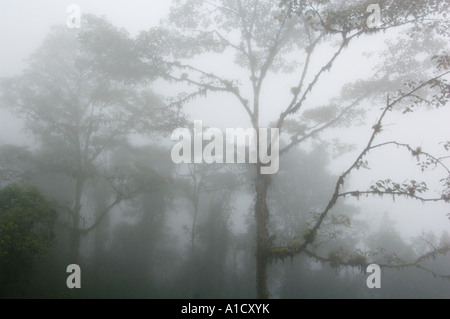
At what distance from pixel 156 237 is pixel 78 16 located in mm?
18060

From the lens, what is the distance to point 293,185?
28094 millimetres

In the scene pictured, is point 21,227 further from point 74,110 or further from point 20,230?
point 74,110

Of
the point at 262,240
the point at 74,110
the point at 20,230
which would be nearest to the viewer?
the point at 262,240

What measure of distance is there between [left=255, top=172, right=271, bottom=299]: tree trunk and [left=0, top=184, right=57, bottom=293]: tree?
6.83 metres

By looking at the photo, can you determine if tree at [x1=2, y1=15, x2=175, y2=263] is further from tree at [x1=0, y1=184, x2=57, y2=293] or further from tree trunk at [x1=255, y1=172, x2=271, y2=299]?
tree trunk at [x1=255, y1=172, x2=271, y2=299]

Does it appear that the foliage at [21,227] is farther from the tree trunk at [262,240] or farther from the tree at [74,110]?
the tree trunk at [262,240]

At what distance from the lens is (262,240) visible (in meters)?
9.35

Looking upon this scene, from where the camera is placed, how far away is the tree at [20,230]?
31.4ft

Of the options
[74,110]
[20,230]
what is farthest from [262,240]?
[74,110]

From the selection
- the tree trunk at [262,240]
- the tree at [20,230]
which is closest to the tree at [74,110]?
the tree at [20,230]

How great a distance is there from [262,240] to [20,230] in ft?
24.9

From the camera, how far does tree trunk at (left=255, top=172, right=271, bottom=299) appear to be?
9.20 meters
